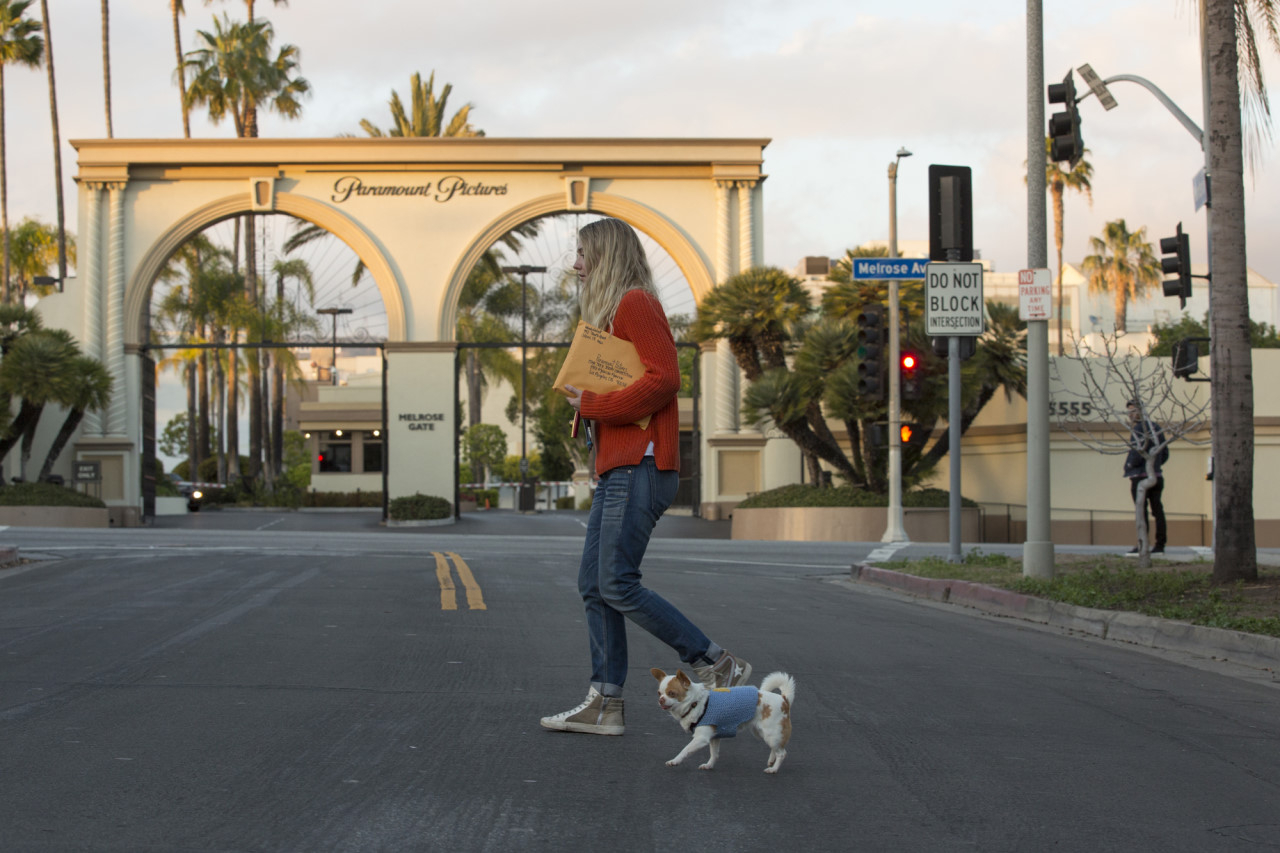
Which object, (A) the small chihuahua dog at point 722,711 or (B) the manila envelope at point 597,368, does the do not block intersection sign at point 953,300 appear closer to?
(B) the manila envelope at point 597,368

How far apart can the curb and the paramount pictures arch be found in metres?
20.6

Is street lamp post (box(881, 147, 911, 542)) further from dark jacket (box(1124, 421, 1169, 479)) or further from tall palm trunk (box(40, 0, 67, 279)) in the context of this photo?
tall palm trunk (box(40, 0, 67, 279))

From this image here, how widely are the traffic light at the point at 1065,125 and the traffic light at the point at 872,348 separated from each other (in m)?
6.49

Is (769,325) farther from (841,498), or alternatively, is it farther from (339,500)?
(339,500)

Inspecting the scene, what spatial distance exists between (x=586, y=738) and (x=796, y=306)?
22.3 meters

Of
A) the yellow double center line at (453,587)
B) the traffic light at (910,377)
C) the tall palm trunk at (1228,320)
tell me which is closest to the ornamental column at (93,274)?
the yellow double center line at (453,587)

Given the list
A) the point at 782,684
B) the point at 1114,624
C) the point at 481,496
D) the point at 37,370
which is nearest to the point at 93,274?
the point at 37,370

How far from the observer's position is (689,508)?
140 feet

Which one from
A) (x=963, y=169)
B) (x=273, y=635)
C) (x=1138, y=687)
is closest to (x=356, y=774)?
(x=273, y=635)

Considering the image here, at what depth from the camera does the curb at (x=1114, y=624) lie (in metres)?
7.71

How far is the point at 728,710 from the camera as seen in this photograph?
4.21 metres

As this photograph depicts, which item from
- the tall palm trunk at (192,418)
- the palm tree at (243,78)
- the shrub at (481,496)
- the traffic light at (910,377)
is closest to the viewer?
the traffic light at (910,377)

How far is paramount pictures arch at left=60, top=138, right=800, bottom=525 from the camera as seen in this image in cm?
3209

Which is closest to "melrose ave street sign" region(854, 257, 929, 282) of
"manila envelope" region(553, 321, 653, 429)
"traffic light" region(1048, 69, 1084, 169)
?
"traffic light" region(1048, 69, 1084, 169)
